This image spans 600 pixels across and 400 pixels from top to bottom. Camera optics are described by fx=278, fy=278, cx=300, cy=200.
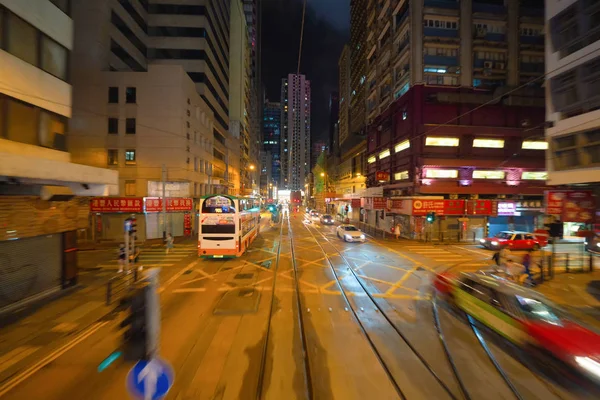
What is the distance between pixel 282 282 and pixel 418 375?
752 centimetres

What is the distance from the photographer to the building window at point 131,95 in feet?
88.3

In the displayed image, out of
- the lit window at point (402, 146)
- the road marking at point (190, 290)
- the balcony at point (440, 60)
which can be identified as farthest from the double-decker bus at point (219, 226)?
the balcony at point (440, 60)

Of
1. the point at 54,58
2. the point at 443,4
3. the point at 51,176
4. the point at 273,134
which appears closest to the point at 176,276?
the point at 51,176

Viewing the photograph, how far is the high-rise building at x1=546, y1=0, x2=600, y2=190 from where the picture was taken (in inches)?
552

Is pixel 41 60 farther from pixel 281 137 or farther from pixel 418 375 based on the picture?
pixel 281 137

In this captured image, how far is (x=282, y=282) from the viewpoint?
12445 millimetres

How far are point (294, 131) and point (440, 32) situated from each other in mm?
158011

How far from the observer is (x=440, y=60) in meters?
28.9

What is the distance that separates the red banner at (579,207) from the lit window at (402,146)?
15.6m

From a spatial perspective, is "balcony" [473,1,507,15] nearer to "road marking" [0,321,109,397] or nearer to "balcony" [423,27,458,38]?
"balcony" [423,27,458,38]

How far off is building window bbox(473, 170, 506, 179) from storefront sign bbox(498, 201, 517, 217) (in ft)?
8.77

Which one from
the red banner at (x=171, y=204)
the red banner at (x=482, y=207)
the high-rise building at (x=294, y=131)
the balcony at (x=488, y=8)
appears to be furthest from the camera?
the high-rise building at (x=294, y=131)

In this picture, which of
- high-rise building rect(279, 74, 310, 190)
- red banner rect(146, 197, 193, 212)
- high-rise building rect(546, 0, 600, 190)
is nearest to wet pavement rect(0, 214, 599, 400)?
high-rise building rect(546, 0, 600, 190)

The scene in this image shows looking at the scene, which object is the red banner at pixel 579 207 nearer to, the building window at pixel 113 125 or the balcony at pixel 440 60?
the balcony at pixel 440 60
